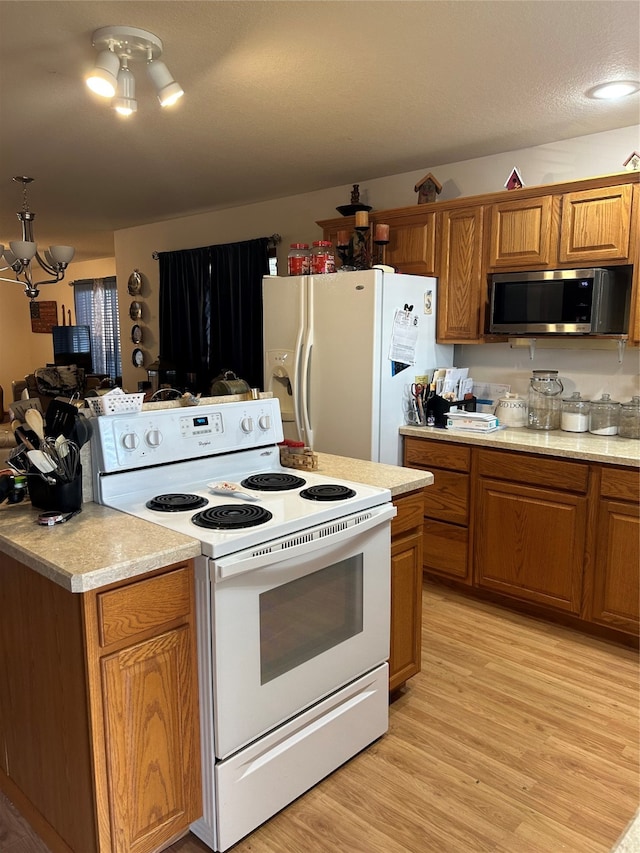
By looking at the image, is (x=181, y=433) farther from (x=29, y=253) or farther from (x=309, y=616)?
(x=29, y=253)

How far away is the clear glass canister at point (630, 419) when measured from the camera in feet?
9.93

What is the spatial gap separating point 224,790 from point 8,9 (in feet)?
7.95

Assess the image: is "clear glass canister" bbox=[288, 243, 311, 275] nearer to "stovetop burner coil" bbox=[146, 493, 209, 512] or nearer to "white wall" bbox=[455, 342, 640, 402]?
"white wall" bbox=[455, 342, 640, 402]

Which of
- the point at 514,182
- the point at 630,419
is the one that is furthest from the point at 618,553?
the point at 514,182

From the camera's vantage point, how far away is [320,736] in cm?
188

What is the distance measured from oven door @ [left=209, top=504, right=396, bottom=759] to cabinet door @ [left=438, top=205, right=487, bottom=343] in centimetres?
181

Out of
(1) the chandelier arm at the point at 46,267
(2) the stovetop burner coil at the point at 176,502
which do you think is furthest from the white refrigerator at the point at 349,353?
(2) the stovetop burner coil at the point at 176,502

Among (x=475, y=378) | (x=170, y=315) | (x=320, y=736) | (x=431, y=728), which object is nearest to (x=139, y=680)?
(x=320, y=736)

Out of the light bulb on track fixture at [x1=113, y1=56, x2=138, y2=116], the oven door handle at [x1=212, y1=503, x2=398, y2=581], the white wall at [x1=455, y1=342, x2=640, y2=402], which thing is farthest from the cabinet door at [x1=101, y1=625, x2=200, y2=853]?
the white wall at [x1=455, y1=342, x2=640, y2=402]

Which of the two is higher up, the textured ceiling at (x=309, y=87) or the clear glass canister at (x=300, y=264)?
the textured ceiling at (x=309, y=87)

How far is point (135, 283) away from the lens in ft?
20.2

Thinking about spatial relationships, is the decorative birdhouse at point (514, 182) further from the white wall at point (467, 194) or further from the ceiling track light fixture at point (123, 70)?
the ceiling track light fixture at point (123, 70)

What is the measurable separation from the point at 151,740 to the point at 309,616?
53cm

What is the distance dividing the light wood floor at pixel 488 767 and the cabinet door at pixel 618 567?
0.17 metres
